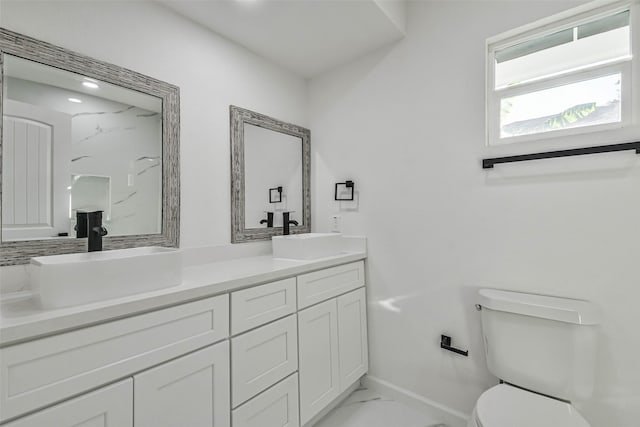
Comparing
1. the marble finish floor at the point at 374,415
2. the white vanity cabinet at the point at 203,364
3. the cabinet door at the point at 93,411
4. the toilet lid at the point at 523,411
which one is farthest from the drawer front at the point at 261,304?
the toilet lid at the point at 523,411

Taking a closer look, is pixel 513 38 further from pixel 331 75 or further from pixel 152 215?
pixel 152 215

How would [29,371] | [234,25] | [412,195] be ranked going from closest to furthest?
[29,371] → [234,25] → [412,195]

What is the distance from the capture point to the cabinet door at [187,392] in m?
1.00

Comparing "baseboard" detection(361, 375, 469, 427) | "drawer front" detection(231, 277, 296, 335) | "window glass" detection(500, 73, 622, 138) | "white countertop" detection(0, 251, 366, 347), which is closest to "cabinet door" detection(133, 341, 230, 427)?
"drawer front" detection(231, 277, 296, 335)

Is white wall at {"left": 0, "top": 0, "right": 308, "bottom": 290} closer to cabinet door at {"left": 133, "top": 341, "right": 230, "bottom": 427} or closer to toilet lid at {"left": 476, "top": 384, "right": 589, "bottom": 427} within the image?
cabinet door at {"left": 133, "top": 341, "right": 230, "bottom": 427}

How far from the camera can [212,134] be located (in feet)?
5.87

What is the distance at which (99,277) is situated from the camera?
98cm

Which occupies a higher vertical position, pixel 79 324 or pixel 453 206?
pixel 453 206

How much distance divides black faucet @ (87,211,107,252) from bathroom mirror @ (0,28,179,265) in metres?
0.07

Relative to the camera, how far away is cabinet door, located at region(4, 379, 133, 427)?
81 centimetres

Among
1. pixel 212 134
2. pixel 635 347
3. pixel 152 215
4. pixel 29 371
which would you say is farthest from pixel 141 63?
pixel 635 347

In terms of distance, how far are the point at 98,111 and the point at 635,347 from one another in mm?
2523

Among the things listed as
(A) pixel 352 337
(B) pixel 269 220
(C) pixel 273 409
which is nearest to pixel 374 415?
(A) pixel 352 337

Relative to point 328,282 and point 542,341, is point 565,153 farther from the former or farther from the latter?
point 328,282
